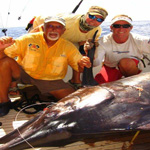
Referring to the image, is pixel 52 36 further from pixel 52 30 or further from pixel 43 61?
pixel 43 61

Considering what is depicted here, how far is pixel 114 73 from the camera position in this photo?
350 centimetres

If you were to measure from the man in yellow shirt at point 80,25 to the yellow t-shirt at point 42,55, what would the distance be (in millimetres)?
380

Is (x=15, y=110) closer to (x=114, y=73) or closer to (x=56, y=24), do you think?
(x=56, y=24)

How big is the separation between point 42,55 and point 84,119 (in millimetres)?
1489

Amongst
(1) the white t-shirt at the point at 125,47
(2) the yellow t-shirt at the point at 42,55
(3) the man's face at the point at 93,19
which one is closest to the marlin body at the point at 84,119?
(2) the yellow t-shirt at the point at 42,55

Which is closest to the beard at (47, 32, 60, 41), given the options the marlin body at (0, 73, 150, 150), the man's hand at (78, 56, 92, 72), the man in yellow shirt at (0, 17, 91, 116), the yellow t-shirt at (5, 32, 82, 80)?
the man in yellow shirt at (0, 17, 91, 116)

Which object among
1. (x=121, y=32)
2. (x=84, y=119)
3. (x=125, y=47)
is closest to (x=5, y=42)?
(x=84, y=119)

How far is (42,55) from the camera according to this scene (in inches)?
113

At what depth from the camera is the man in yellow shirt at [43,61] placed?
2.77m

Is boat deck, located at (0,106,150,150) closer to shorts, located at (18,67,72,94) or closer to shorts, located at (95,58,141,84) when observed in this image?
shorts, located at (18,67,72,94)

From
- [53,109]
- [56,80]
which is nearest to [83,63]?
[56,80]

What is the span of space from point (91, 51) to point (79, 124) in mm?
1512

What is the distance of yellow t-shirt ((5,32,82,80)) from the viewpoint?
2822mm

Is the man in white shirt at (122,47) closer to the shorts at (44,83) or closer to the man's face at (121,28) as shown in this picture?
the man's face at (121,28)
